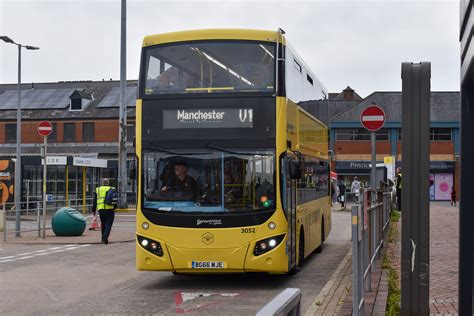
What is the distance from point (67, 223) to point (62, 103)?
48250 millimetres

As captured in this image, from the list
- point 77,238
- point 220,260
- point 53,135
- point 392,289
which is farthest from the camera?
point 53,135

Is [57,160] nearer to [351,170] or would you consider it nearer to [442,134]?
[351,170]

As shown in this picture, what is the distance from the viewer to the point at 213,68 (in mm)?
12148

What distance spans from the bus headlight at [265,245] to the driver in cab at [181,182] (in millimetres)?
1278

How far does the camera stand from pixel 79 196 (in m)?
41.0

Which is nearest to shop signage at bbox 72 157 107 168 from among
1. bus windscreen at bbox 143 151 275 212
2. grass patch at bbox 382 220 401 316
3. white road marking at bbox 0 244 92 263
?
white road marking at bbox 0 244 92 263

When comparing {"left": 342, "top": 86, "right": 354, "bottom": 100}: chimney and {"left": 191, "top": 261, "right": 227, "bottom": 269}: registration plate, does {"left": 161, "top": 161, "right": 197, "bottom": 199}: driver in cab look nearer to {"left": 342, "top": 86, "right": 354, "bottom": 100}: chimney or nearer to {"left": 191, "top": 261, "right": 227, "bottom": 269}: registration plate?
{"left": 191, "top": 261, "right": 227, "bottom": 269}: registration plate

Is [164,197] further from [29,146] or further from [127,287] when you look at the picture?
[29,146]

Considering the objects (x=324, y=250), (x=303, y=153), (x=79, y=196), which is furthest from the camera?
(x=79, y=196)

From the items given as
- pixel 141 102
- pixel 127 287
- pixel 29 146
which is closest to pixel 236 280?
pixel 127 287

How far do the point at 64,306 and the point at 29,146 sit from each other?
205ft

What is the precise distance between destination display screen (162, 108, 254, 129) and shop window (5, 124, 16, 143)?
60418mm

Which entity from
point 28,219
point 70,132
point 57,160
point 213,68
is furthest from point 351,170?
point 213,68

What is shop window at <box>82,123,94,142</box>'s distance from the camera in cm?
6862
